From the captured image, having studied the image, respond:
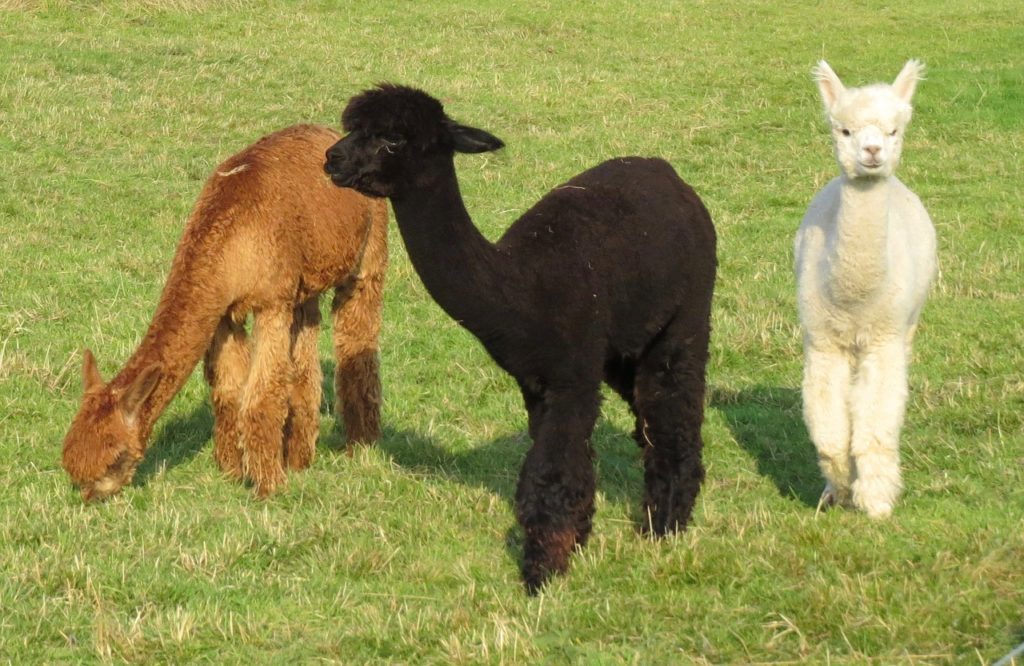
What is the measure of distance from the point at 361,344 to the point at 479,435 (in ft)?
2.67

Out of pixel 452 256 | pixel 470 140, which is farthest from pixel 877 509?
pixel 470 140

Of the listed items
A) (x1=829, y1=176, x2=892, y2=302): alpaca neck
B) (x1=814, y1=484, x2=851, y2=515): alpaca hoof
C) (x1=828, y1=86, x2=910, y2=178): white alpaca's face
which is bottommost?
(x1=814, y1=484, x2=851, y2=515): alpaca hoof

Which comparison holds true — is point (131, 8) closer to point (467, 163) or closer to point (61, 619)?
point (467, 163)

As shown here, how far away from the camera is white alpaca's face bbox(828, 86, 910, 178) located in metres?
5.77

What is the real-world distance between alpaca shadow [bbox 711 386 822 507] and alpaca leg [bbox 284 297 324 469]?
2.28m

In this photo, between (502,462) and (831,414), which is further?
(502,462)

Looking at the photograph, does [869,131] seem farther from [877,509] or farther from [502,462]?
[502,462]

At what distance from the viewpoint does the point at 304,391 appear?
723 cm

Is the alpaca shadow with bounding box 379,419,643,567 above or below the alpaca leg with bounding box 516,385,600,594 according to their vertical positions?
below

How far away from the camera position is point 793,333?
29.7 feet

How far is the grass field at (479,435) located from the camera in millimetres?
4922

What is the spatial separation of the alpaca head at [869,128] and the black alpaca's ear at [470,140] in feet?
5.37

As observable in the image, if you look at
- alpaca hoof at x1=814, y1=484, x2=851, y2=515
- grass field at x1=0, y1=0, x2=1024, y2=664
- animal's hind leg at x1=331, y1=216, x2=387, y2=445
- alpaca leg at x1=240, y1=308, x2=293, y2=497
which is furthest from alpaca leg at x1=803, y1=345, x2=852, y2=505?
alpaca leg at x1=240, y1=308, x2=293, y2=497

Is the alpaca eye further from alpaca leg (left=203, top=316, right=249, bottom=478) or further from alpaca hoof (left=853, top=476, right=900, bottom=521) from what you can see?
alpaca hoof (left=853, top=476, right=900, bottom=521)
